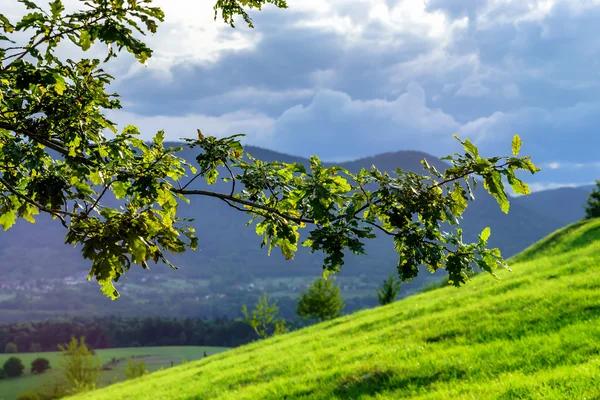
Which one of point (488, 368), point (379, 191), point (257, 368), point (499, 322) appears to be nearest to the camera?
point (379, 191)

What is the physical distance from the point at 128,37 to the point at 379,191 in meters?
3.11

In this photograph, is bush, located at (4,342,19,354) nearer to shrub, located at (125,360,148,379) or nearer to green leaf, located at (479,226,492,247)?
shrub, located at (125,360,148,379)

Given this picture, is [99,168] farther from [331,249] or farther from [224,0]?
[224,0]

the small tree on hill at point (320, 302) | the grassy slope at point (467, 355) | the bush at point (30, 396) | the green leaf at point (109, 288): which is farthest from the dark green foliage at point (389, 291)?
the bush at point (30, 396)

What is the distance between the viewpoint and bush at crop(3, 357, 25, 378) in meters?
136

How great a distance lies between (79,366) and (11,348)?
185733 mm

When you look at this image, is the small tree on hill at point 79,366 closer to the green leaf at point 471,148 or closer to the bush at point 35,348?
the green leaf at point 471,148

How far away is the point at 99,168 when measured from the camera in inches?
209

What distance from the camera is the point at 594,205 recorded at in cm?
5103

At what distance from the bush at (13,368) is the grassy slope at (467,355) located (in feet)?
481

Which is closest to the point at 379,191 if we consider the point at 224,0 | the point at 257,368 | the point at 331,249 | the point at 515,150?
the point at 331,249

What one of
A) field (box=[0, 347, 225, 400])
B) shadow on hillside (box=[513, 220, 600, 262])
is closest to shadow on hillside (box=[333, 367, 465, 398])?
shadow on hillside (box=[513, 220, 600, 262])

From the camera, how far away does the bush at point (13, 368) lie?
136 meters

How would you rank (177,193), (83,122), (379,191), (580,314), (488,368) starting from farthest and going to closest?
(580,314) → (488,368) → (177,193) → (83,122) → (379,191)
